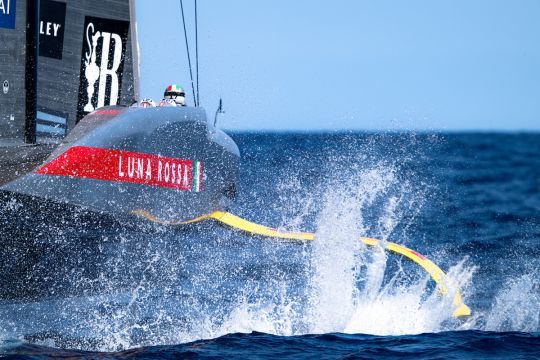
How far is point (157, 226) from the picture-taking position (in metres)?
5.04

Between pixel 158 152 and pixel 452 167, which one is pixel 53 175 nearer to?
pixel 158 152

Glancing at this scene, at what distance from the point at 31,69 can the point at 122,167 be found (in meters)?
1.35

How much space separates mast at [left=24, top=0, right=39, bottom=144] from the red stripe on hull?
102 cm

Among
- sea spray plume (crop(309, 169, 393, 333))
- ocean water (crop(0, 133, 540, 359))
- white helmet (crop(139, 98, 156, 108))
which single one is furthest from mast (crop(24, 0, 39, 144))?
sea spray plume (crop(309, 169, 393, 333))

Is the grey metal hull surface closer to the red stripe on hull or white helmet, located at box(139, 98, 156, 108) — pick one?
the red stripe on hull

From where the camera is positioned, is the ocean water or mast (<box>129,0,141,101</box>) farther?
mast (<box>129,0,141,101</box>)

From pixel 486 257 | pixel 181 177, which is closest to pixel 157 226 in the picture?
pixel 181 177

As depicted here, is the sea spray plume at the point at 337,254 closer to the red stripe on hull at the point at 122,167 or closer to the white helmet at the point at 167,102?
the red stripe on hull at the point at 122,167

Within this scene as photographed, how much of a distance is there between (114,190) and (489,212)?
930 centimetres

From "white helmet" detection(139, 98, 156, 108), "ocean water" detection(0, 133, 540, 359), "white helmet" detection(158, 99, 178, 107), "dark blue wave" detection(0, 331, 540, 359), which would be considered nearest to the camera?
"dark blue wave" detection(0, 331, 540, 359)

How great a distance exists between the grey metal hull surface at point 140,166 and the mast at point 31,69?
78 cm

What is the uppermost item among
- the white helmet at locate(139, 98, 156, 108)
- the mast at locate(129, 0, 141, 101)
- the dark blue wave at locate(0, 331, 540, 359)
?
the mast at locate(129, 0, 141, 101)

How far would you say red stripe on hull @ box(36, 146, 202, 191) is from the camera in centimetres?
427

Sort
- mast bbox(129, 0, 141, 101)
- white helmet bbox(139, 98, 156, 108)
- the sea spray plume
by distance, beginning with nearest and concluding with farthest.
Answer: white helmet bbox(139, 98, 156, 108)
the sea spray plume
mast bbox(129, 0, 141, 101)
